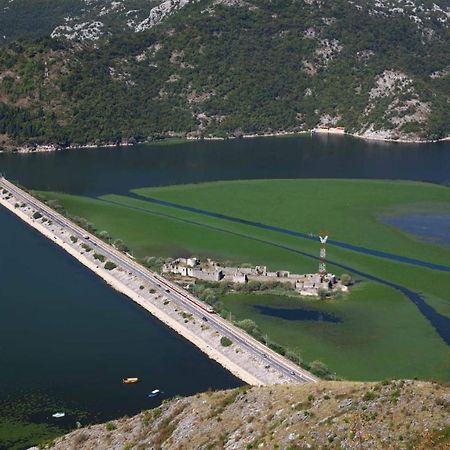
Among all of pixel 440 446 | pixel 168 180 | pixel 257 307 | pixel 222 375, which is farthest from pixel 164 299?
pixel 168 180

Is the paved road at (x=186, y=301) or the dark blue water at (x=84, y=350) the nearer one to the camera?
the dark blue water at (x=84, y=350)

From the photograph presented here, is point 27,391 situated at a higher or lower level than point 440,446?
lower

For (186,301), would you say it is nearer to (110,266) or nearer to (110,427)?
(110,266)

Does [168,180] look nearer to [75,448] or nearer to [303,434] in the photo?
[75,448]

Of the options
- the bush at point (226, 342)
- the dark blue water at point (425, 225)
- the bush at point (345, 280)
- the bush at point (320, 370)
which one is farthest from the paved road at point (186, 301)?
the dark blue water at point (425, 225)

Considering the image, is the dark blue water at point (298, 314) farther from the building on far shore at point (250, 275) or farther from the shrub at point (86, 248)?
the shrub at point (86, 248)
